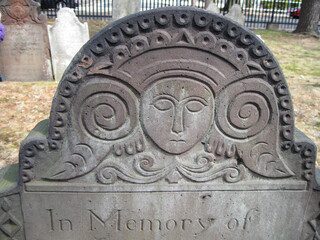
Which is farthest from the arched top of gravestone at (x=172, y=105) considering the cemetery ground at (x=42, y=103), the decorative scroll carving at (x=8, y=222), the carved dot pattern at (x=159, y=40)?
the cemetery ground at (x=42, y=103)

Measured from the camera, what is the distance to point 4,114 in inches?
177

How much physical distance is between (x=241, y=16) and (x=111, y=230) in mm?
8044

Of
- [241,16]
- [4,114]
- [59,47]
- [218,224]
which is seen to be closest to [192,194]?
[218,224]

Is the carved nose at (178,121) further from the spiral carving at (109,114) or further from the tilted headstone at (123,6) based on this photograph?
the tilted headstone at (123,6)

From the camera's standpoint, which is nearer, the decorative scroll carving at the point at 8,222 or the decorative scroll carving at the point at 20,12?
the decorative scroll carving at the point at 8,222

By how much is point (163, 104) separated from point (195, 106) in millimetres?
201

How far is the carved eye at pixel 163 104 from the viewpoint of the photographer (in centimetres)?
182

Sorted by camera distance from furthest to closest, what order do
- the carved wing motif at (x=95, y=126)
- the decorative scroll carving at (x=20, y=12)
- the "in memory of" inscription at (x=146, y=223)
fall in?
the decorative scroll carving at (x=20, y=12), the "in memory of" inscription at (x=146, y=223), the carved wing motif at (x=95, y=126)

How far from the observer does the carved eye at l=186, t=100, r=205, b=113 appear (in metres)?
1.83

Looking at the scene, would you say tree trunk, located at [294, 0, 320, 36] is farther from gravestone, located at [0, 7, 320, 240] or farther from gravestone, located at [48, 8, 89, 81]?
gravestone, located at [0, 7, 320, 240]

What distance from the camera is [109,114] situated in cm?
181

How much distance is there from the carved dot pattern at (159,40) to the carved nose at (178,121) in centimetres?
41

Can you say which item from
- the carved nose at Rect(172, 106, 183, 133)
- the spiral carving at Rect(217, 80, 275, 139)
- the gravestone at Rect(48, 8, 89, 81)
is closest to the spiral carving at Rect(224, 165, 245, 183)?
the spiral carving at Rect(217, 80, 275, 139)

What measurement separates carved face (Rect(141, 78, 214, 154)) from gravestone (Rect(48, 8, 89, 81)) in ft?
16.4
